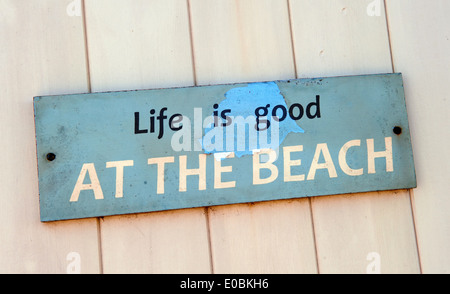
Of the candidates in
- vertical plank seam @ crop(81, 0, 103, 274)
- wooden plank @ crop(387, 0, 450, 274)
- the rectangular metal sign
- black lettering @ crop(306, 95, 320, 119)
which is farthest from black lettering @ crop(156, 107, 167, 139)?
wooden plank @ crop(387, 0, 450, 274)

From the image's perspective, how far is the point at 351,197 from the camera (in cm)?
69

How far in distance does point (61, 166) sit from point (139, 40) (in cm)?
23

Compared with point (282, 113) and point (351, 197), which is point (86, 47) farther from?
point (351, 197)

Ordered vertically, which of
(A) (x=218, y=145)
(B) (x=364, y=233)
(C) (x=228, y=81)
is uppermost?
(C) (x=228, y=81)

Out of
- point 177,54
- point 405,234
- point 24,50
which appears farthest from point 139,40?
point 405,234

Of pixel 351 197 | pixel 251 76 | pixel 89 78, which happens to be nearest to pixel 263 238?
pixel 351 197

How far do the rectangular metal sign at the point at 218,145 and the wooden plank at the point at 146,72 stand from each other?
0.03 meters

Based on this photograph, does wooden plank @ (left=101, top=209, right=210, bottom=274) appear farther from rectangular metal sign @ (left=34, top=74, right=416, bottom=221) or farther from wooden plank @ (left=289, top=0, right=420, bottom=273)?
wooden plank @ (left=289, top=0, right=420, bottom=273)

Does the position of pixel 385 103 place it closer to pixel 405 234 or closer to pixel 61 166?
pixel 405 234

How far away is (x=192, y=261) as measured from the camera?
66 cm

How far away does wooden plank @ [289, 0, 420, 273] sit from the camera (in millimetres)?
684

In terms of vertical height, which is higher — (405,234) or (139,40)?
(139,40)

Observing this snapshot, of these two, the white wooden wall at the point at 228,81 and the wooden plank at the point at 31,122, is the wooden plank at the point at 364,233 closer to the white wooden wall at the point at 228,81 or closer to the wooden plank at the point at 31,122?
the white wooden wall at the point at 228,81

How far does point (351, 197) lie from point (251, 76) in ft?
0.81
